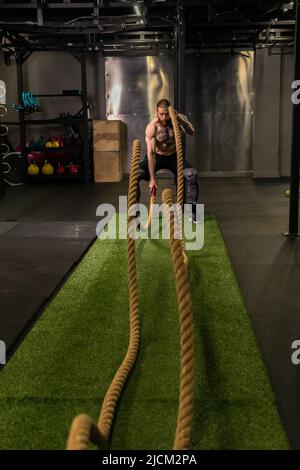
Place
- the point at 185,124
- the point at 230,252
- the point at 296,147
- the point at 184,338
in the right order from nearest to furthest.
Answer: the point at 184,338 → the point at 230,252 → the point at 296,147 → the point at 185,124

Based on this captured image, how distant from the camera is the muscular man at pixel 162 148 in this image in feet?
17.0

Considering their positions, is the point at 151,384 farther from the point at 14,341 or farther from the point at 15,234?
the point at 15,234

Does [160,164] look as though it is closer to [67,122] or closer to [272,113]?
[67,122]

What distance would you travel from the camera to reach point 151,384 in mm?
2246

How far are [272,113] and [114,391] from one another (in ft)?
27.8

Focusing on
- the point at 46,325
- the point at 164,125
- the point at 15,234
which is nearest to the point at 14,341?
the point at 46,325

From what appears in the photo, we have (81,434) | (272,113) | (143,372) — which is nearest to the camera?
(81,434)

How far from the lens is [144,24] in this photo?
296 inches

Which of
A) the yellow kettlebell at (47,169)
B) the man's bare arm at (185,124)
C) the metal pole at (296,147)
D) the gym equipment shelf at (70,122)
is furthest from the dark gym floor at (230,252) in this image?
the man's bare arm at (185,124)

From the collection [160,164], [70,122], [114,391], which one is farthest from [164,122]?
[70,122]

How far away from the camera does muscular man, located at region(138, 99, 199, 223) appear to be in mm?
5172

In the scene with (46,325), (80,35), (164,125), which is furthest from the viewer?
(80,35)

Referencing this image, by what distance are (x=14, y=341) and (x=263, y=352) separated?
3.94ft
